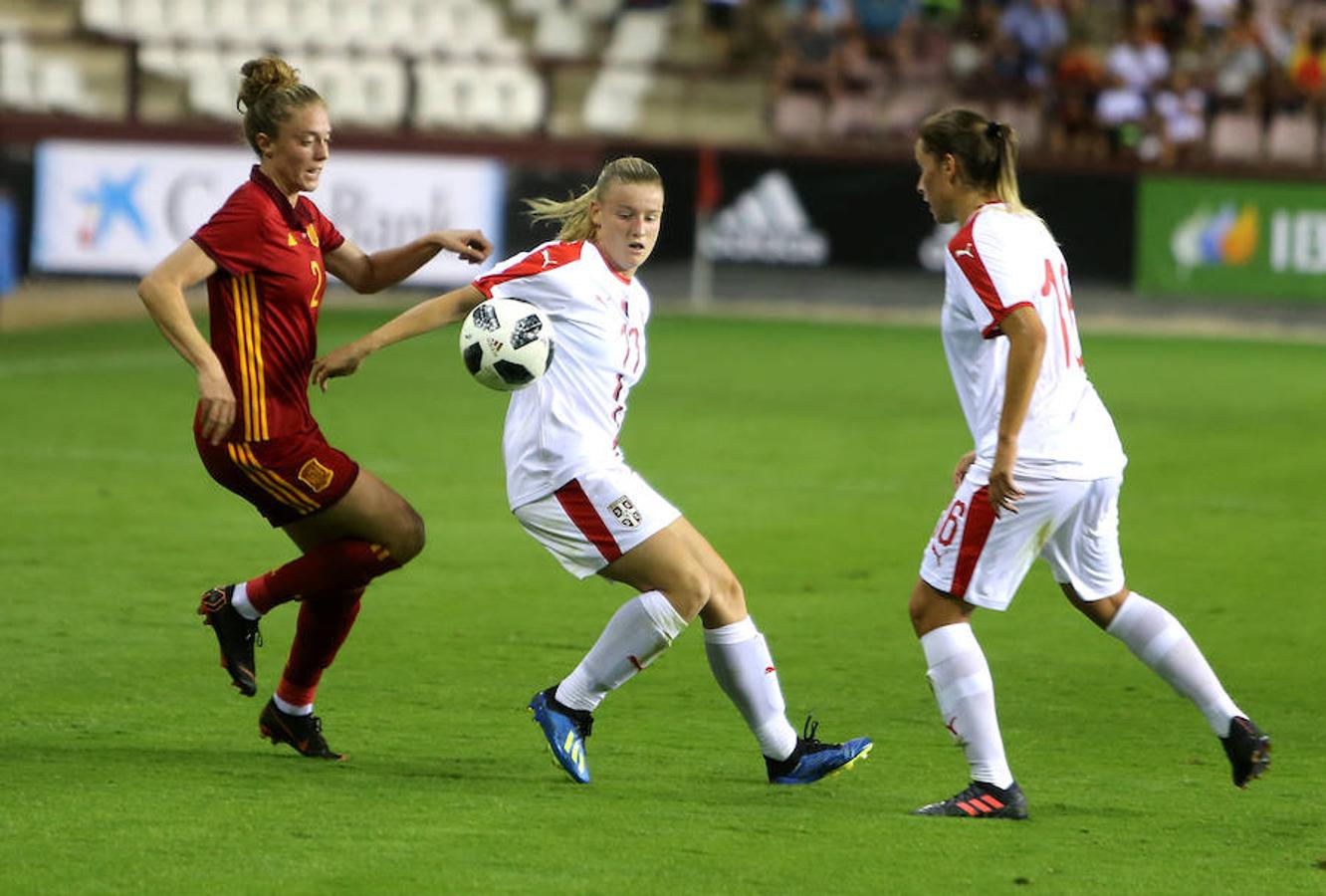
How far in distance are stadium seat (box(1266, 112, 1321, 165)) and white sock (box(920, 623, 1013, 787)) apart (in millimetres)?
19211

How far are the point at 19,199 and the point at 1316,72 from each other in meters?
14.4

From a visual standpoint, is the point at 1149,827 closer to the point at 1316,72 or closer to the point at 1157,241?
the point at 1157,241

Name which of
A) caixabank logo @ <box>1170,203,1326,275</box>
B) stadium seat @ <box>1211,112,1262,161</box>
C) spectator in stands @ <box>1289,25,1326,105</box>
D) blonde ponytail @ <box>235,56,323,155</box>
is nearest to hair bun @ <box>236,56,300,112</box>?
blonde ponytail @ <box>235,56,323,155</box>

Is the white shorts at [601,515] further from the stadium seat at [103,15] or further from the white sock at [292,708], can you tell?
the stadium seat at [103,15]

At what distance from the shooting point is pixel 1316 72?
80.9 ft

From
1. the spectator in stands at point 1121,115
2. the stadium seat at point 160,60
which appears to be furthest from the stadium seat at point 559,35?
the spectator in stands at point 1121,115

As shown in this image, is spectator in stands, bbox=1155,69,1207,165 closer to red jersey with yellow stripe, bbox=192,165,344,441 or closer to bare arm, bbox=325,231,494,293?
bare arm, bbox=325,231,494,293

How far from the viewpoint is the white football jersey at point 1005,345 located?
215 inches

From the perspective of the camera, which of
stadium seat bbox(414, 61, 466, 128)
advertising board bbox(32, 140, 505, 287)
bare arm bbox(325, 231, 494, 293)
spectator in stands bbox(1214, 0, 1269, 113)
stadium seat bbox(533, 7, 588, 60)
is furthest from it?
stadium seat bbox(533, 7, 588, 60)

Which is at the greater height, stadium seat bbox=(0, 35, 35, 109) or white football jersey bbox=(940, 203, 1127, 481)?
white football jersey bbox=(940, 203, 1127, 481)

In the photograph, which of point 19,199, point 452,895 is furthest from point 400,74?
point 452,895

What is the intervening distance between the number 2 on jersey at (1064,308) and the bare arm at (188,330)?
2167 millimetres

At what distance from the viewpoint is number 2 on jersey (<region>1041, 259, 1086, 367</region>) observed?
5559 millimetres

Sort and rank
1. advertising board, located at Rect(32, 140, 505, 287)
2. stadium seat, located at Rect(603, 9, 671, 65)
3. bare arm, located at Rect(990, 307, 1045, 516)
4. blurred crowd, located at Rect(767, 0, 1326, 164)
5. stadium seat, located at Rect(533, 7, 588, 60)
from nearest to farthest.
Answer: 1. bare arm, located at Rect(990, 307, 1045, 516)
2. advertising board, located at Rect(32, 140, 505, 287)
3. blurred crowd, located at Rect(767, 0, 1326, 164)
4. stadium seat, located at Rect(603, 9, 671, 65)
5. stadium seat, located at Rect(533, 7, 588, 60)
